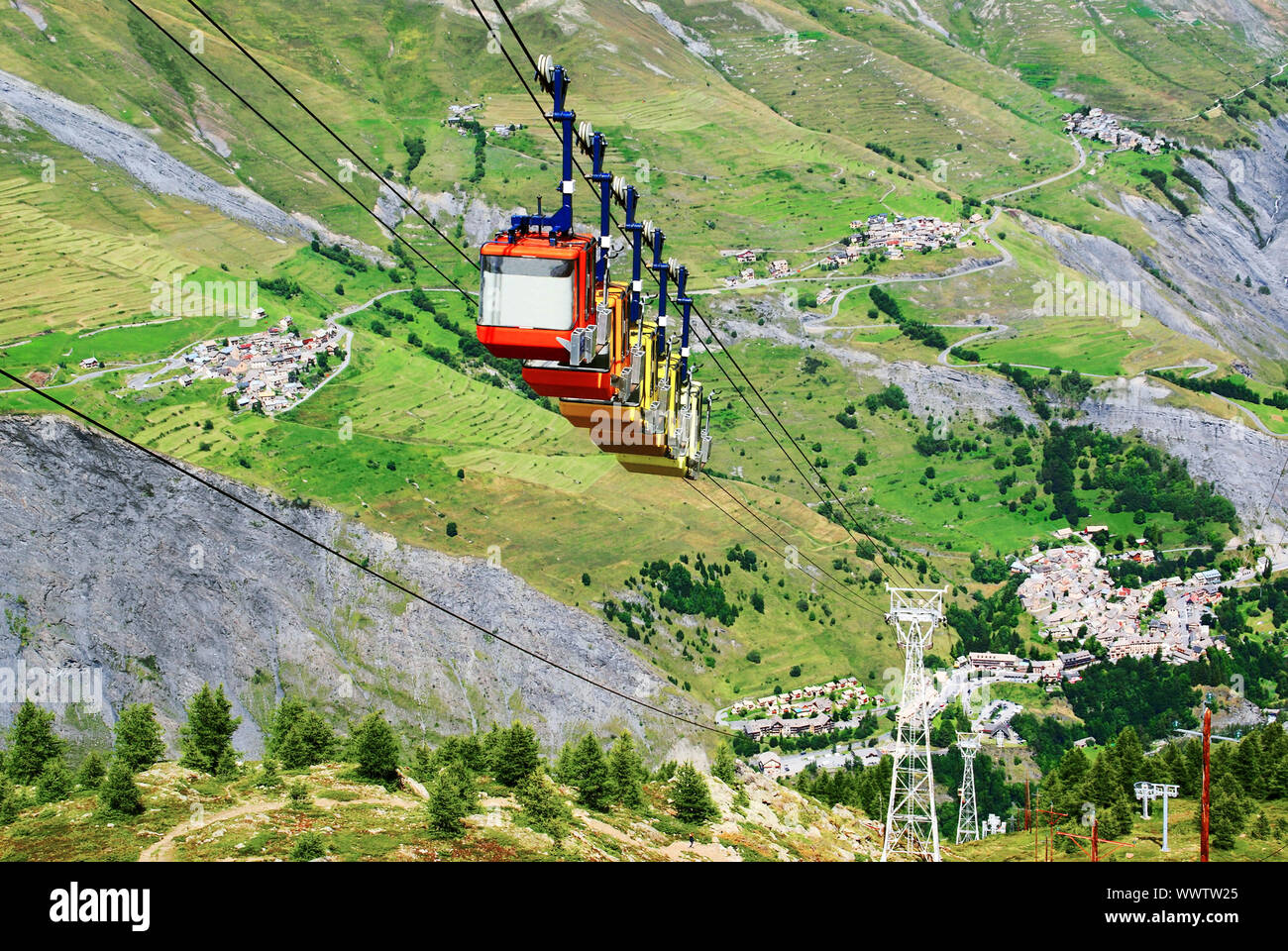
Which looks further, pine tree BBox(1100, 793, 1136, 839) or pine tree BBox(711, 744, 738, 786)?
pine tree BBox(1100, 793, 1136, 839)

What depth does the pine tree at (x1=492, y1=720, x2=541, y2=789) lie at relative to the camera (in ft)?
167

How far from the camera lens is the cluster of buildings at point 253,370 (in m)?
182

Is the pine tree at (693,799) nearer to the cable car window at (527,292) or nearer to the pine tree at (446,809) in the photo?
the pine tree at (446,809)

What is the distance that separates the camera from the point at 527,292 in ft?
113

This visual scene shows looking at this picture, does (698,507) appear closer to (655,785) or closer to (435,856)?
(655,785)

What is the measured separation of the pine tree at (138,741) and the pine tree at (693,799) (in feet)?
63.9

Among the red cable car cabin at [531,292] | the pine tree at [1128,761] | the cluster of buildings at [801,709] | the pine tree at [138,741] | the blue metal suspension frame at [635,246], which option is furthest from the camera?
the cluster of buildings at [801,709]

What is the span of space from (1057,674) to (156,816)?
485 ft

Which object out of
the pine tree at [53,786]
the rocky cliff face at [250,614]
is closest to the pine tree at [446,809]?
the pine tree at [53,786]

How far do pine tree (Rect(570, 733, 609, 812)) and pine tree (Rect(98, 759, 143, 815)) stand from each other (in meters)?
16.6

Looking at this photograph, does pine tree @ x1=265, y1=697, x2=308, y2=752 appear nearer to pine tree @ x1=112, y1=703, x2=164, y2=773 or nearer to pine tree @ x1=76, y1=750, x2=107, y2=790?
pine tree @ x1=112, y1=703, x2=164, y2=773

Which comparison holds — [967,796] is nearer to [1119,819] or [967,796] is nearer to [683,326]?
[1119,819]

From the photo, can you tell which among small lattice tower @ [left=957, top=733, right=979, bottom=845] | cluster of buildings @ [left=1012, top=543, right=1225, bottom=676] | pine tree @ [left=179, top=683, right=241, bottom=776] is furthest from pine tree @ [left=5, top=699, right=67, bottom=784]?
cluster of buildings @ [left=1012, top=543, right=1225, bottom=676]
